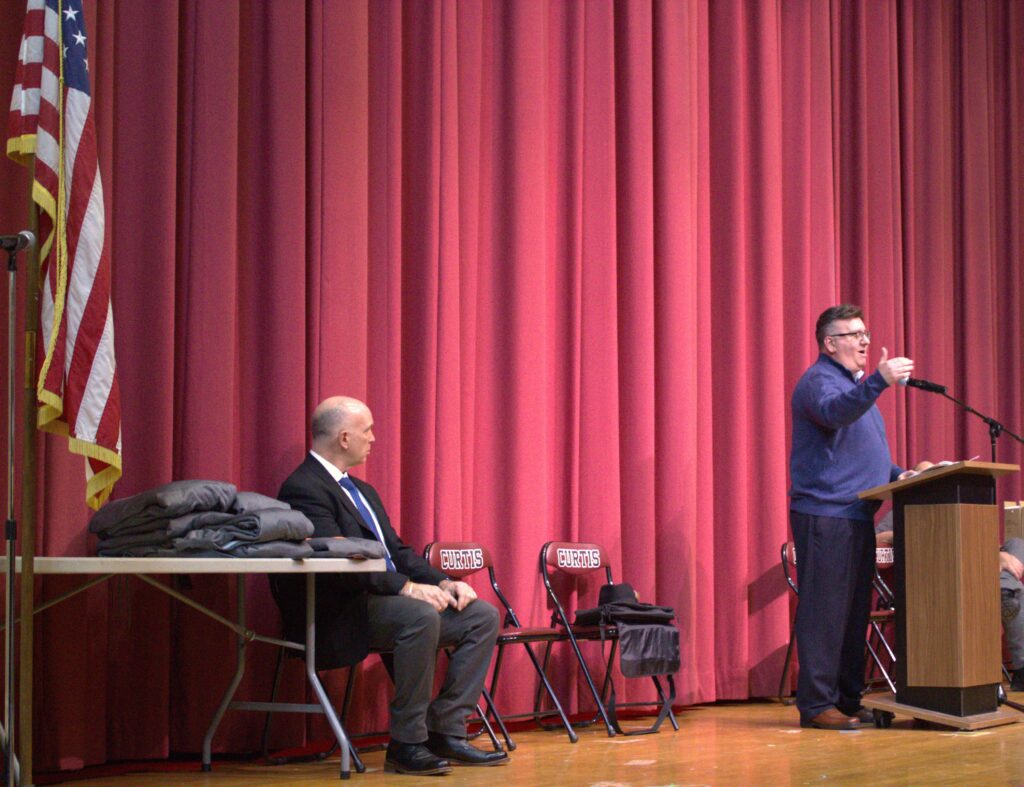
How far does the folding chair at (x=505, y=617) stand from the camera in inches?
214

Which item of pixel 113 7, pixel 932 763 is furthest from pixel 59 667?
pixel 932 763

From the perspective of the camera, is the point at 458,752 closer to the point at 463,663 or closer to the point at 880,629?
the point at 463,663

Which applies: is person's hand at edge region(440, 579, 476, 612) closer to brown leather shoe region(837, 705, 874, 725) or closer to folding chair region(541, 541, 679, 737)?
folding chair region(541, 541, 679, 737)

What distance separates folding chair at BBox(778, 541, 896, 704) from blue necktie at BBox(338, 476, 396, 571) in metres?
2.50

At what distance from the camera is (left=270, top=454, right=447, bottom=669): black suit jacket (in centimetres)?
471

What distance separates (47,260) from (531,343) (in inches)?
99.2

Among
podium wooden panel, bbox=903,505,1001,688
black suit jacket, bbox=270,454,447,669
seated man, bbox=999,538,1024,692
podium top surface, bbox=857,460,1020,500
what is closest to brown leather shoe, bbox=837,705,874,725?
podium wooden panel, bbox=903,505,1001,688

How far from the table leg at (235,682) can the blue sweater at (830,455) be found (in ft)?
7.97

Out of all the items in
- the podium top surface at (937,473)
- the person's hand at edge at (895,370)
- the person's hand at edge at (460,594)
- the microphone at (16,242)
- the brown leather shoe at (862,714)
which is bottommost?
the brown leather shoe at (862,714)

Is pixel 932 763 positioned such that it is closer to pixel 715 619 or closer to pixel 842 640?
pixel 842 640

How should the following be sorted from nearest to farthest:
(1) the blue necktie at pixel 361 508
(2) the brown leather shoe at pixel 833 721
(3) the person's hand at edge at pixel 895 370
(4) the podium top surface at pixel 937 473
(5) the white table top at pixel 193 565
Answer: (5) the white table top at pixel 193 565, (1) the blue necktie at pixel 361 508, (3) the person's hand at edge at pixel 895 370, (4) the podium top surface at pixel 937 473, (2) the brown leather shoe at pixel 833 721

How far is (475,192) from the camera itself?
5969 mm

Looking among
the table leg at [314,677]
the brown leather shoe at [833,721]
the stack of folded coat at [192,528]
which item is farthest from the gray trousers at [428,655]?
the brown leather shoe at [833,721]

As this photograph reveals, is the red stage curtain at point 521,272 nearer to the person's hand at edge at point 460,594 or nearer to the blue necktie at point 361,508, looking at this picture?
the blue necktie at point 361,508
